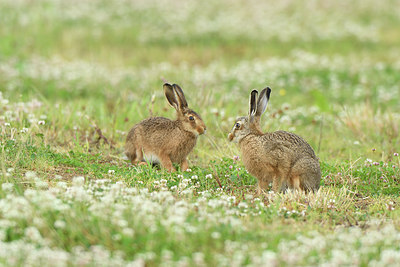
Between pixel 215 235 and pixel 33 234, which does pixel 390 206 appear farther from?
pixel 33 234

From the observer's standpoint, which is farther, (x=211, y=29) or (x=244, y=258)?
(x=211, y=29)

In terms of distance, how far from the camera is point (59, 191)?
538cm

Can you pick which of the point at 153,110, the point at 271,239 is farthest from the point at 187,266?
the point at 153,110

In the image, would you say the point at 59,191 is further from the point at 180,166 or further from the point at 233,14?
the point at 233,14

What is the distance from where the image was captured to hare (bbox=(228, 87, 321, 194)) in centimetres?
637

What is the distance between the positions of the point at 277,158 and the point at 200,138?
287 centimetres

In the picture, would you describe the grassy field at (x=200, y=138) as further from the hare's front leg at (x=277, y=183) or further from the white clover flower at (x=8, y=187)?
the hare's front leg at (x=277, y=183)

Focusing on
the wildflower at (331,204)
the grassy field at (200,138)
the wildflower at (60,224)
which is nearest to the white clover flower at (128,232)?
the grassy field at (200,138)

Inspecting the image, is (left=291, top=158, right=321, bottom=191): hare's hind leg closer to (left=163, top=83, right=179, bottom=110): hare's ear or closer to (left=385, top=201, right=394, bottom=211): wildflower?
(left=385, top=201, right=394, bottom=211): wildflower

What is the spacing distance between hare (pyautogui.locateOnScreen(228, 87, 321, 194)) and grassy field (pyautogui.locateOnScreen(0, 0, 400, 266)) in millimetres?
249

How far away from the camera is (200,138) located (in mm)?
9195

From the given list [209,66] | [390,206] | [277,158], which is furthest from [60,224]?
[209,66]

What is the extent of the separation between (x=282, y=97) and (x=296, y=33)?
746cm

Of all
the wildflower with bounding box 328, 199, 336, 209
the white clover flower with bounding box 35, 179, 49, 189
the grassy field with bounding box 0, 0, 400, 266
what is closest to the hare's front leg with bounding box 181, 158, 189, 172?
the grassy field with bounding box 0, 0, 400, 266
